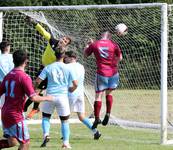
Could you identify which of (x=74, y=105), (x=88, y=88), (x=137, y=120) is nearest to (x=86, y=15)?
(x=88, y=88)

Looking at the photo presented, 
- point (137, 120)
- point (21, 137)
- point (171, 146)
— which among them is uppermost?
point (21, 137)

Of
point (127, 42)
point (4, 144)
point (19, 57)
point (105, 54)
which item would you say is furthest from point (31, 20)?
point (4, 144)

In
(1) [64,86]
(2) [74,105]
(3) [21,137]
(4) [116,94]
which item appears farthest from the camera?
(4) [116,94]

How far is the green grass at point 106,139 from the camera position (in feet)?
40.5

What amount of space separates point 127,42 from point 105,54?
3.64 meters

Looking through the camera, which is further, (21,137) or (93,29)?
(93,29)

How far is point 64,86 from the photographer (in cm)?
1209

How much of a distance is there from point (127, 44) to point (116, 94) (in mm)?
3070

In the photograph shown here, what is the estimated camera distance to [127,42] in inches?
699

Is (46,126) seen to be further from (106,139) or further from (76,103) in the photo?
(106,139)

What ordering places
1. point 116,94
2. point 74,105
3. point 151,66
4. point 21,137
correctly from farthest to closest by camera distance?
point 116,94, point 151,66, point 74,105, point 21,137

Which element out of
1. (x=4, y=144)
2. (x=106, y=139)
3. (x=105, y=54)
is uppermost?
(x=105, y=54)

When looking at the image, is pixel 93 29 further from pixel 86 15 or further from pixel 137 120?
pixel 137 120

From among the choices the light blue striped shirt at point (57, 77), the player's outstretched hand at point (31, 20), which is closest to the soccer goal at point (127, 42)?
the player's outstretched hand at point (31, 20)
